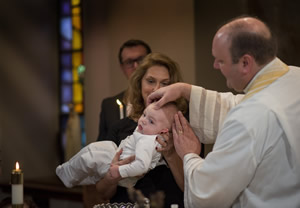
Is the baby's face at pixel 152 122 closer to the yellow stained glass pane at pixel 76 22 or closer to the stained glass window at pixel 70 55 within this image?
the stained glass window at pixel 70 55

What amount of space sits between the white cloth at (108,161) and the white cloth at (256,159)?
0.43m

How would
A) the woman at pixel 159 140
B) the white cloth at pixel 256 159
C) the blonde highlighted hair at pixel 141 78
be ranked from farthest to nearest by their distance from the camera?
the blonde highlighted hair at pixel 141 78 → the woman at pixel 159 140 → the white cloth at pixel 256 159

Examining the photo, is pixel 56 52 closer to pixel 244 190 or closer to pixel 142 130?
pixel 142 130

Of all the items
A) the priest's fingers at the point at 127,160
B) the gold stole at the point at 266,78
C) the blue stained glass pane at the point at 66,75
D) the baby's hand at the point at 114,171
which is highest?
the gold stole at the point at 266,78

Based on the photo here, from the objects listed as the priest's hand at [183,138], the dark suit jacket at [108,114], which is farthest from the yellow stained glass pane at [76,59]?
the priest's hand at [183,138]

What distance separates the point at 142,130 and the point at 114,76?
3822 mm

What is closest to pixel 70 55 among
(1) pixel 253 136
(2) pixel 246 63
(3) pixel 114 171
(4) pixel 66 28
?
(4) pixel 66 28

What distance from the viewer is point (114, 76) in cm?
686

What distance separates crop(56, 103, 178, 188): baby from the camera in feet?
9.87

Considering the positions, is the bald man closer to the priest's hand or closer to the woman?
the priest's hand

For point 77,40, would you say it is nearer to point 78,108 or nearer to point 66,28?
point 66,28

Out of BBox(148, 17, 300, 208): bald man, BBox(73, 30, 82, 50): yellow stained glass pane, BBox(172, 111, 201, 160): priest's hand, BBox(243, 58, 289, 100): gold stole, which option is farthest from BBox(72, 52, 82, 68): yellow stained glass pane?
BBox(243, 58, 289, 100): gold stole

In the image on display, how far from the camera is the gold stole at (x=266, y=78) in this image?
2.68 m

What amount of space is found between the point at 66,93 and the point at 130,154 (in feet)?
17.8
